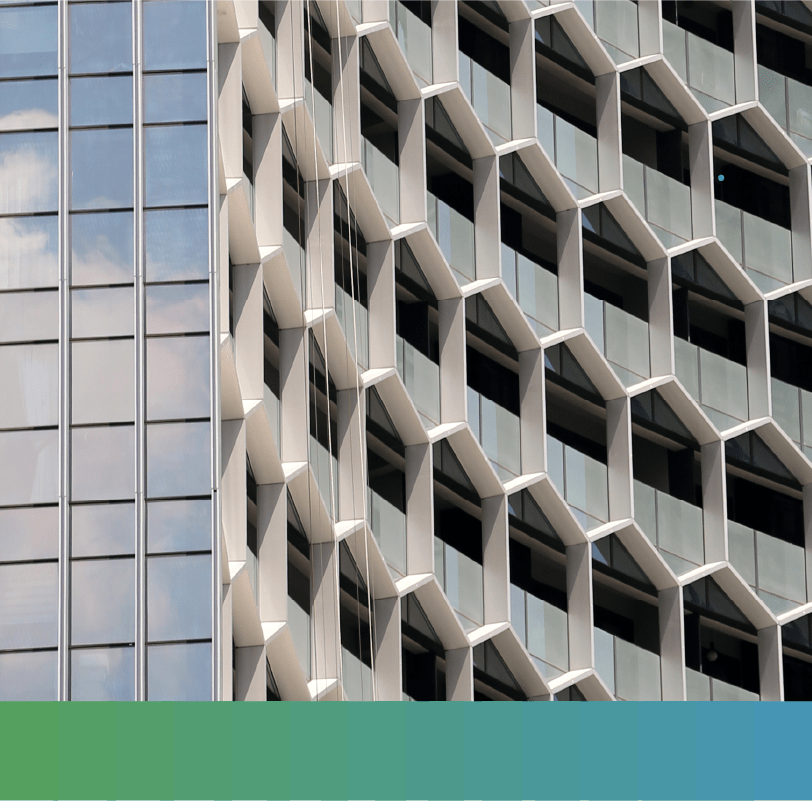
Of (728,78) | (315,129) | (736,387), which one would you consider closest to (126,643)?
(315,129)

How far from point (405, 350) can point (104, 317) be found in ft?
31.2

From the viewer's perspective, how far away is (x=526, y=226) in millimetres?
38469

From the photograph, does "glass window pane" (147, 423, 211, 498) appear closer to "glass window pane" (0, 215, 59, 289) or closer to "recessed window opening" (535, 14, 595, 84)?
"glass window pane" (0, 215, 59, 289)

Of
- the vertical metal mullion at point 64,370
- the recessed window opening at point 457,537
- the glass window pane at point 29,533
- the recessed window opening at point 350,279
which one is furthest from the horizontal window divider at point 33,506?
the recessed window opening at point 457,537

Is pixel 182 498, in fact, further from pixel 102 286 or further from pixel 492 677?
pixel 492 677

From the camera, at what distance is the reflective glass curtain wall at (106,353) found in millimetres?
24859

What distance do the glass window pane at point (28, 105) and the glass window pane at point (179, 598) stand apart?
664cm

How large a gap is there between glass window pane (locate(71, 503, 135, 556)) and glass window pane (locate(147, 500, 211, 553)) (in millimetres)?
306

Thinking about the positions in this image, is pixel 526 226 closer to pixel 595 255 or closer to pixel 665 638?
pixel 595 255

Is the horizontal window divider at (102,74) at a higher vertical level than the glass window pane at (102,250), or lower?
higher

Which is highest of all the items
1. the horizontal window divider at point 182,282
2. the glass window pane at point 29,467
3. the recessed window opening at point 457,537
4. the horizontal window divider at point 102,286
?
the horizontal window divider at point 182,282

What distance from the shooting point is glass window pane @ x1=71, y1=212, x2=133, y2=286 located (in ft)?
85.4

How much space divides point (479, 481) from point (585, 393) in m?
3.52

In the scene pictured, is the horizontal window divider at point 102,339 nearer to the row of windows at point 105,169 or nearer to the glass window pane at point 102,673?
the row of windows at point 105,169
